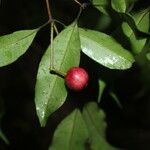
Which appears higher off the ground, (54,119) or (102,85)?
(102,85)

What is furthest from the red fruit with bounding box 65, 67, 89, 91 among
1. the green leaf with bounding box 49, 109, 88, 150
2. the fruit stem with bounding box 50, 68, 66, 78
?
the green leaf with bounding box 49, 109, 88, 150

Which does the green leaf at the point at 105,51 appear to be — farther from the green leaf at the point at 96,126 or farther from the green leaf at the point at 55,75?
the green leaf at the point at 96,126

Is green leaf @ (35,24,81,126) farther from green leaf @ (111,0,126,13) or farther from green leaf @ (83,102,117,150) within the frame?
green leaf @ (83,102,117,150)

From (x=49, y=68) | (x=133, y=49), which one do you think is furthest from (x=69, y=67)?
(x=133, y=49)

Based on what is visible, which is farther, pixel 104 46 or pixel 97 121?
pixel 97 121

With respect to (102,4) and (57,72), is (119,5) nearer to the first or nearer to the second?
(102,4)

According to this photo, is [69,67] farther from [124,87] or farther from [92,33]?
[124,87]

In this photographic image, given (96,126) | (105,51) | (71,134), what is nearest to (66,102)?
(96,126)
